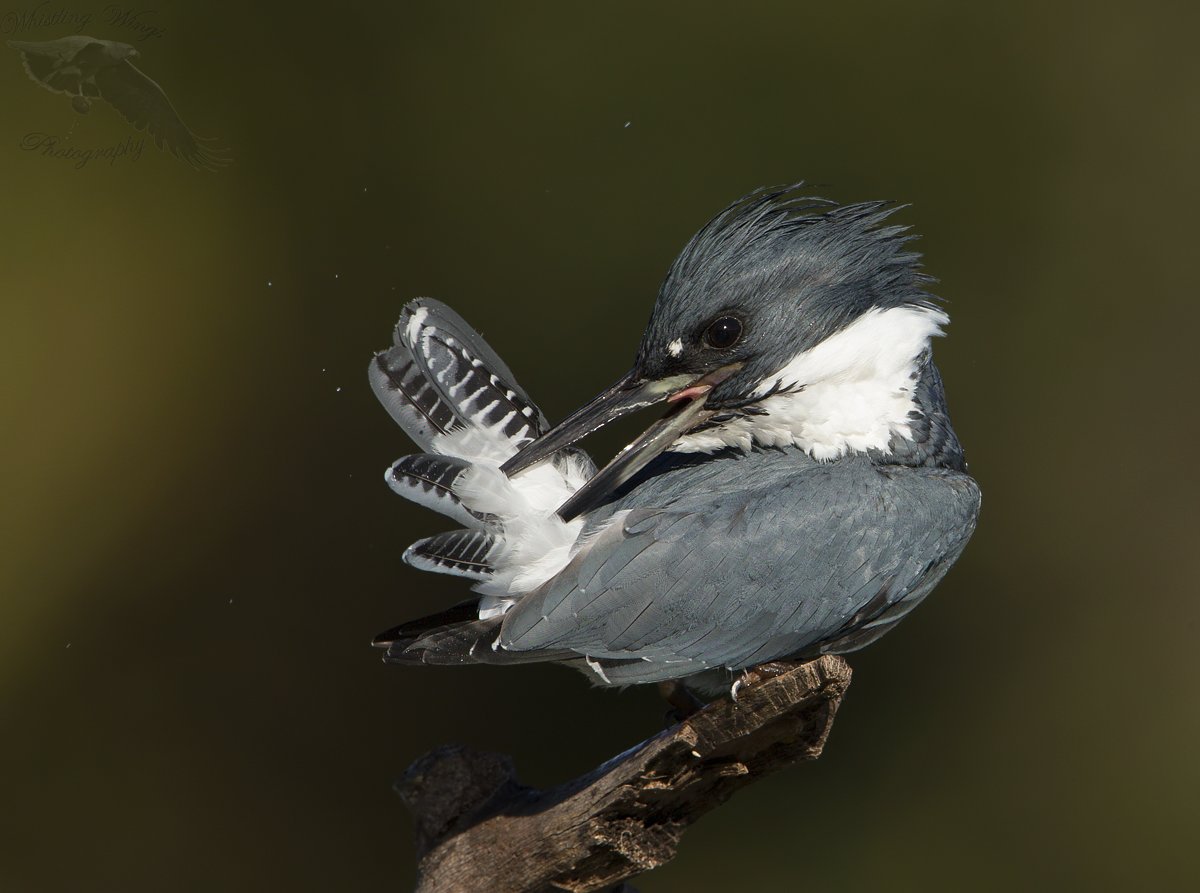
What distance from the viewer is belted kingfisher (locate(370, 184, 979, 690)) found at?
135 centimetres

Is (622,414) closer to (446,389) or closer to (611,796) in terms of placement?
(446,389)

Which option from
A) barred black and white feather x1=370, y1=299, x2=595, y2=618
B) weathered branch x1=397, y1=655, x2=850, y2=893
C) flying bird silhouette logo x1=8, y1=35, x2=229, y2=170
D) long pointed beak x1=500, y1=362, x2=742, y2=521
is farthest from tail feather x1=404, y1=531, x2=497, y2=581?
flying bird silhouette logo x1=8, y1=35, x2=229, y2=170

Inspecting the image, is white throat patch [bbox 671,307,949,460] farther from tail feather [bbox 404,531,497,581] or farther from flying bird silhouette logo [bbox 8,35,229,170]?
flying bird silhouette logo [bbox 8,35,229,170]

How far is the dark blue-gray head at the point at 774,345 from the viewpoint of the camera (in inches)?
57.3

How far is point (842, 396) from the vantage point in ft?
4.86

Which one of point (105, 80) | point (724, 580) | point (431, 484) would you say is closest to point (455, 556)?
point (431, 484)

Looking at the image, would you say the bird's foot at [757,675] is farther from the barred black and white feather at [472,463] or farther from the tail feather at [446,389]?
the tail feather at [446,389]

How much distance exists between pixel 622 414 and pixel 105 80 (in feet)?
4.99

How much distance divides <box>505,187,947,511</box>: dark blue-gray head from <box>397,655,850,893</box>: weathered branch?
12.4 inches

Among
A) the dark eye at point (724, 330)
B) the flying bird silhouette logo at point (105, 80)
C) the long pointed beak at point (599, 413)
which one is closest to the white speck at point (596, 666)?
the long pointed beak at point (599, 413)

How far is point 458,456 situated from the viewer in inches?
62.4

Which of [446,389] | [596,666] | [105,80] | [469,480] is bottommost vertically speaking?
[596,666]

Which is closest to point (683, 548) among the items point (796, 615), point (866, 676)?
point (796, 615)

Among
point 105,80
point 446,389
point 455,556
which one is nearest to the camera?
point 455,556
